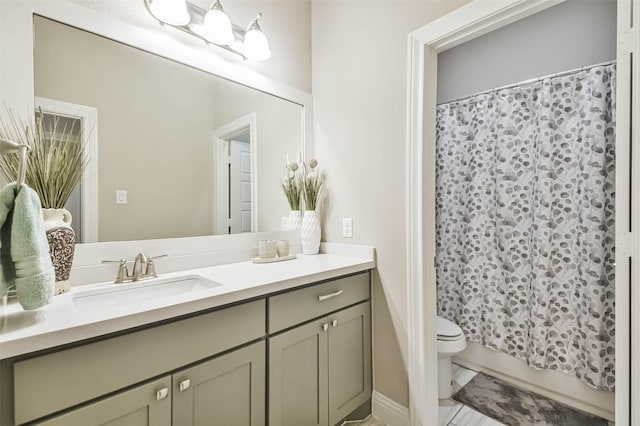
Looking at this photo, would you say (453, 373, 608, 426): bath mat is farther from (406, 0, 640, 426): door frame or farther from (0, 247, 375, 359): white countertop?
(0, 247, 375, 359): white countertop

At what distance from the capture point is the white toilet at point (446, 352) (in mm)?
1816

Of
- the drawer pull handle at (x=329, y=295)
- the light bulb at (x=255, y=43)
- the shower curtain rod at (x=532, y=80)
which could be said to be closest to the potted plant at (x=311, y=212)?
the drawer pull handle at (x=329, y=295)

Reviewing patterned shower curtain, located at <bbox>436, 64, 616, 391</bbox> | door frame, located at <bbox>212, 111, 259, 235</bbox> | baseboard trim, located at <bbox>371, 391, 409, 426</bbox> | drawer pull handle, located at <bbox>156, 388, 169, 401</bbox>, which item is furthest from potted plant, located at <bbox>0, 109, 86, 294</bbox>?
patterned shower curtain, located at <bbox>436, 64, 616, 391</bbox>

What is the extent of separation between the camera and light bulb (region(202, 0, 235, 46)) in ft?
4.84

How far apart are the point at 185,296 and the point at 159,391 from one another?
10.8 inches

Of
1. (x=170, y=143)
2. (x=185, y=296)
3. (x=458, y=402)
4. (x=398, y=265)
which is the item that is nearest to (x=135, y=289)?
(x=185, y=296)

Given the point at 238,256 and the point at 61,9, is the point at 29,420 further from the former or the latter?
the point at 61,9

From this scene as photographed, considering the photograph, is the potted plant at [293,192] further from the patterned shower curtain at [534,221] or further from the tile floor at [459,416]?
the tile floor at [459,416]

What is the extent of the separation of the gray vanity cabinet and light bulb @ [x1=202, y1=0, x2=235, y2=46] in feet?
4.36

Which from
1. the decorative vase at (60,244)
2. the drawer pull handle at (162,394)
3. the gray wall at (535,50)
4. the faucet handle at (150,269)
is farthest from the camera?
the gray wall at (535,50)

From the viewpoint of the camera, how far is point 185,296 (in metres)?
0.98

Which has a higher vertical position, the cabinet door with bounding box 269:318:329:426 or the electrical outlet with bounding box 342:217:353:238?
the electrical outlet with bounding box 342:217:353:238

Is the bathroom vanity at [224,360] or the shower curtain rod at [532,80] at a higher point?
the shower curtain rod at [532,80]

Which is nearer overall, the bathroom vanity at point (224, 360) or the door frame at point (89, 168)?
the bathroom vanity at point (224, 360)
